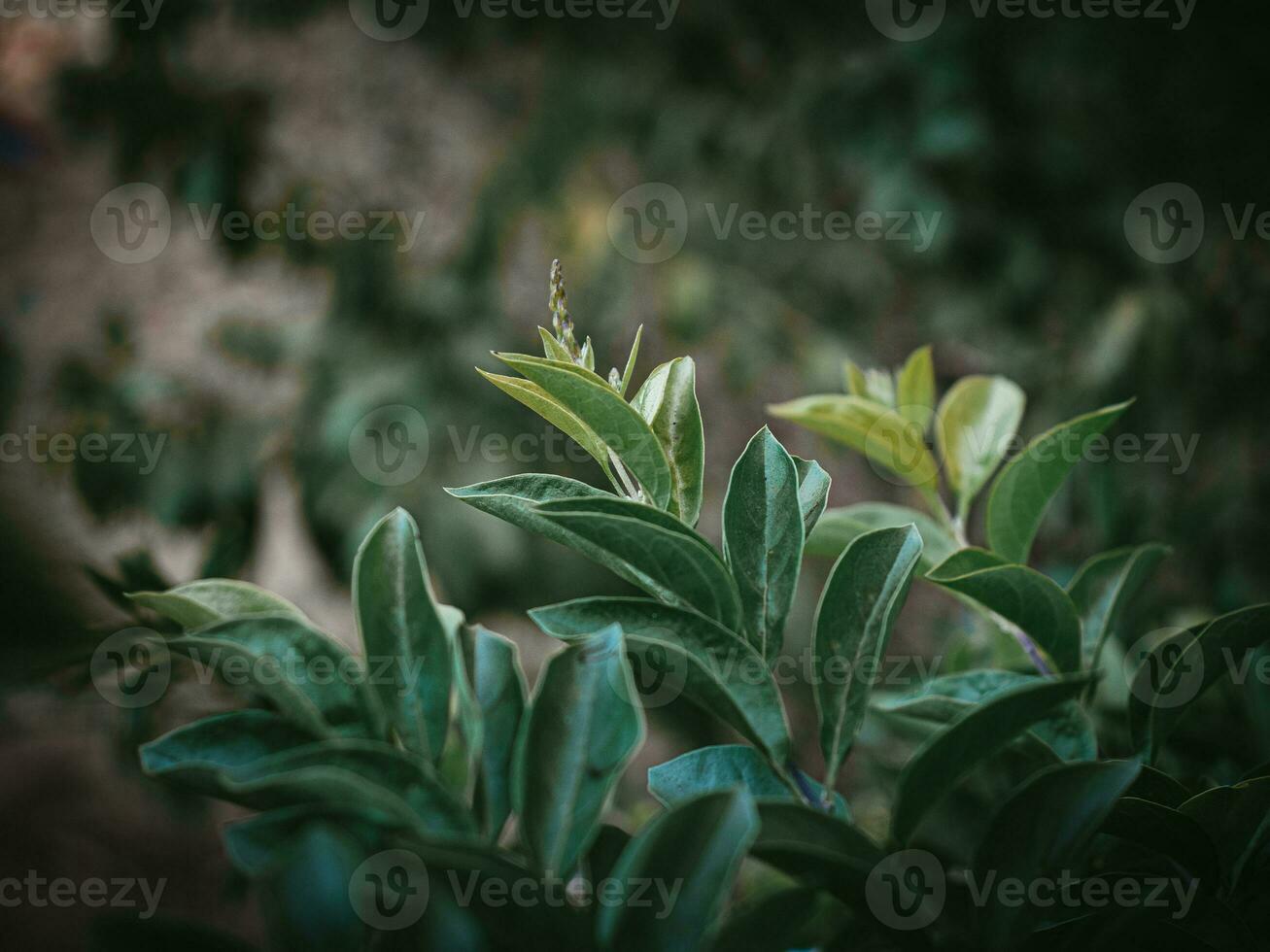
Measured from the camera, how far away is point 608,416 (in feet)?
0.86

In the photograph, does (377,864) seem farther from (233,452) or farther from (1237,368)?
(1237,368)

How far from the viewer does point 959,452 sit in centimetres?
41

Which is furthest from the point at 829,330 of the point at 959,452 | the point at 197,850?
the point at 197,850

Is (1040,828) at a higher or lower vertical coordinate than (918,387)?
lower

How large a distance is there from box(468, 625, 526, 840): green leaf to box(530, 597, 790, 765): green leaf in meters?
0.02

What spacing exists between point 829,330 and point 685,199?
381 mm

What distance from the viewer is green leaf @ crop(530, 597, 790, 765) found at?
0.24 meters

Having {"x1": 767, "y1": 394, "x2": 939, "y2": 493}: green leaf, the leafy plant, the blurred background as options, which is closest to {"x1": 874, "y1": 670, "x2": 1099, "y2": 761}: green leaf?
the leafy plant

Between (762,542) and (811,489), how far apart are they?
0.13ft

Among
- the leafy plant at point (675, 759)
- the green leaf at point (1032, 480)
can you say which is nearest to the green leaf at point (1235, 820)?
the leafy plant at point (675, 759)

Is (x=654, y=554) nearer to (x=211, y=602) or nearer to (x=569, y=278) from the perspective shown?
(x=211, y=602)

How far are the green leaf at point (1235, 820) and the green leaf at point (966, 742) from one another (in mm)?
74

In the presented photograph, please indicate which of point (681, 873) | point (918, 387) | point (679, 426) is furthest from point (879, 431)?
point (681, 873)

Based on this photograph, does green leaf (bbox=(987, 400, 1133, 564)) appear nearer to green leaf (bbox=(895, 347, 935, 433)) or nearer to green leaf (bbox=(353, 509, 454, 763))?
green leaf (bbox=(895, 347, 935, 433))
